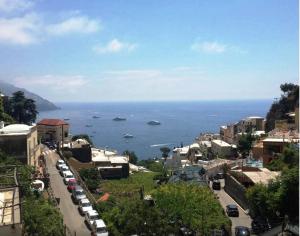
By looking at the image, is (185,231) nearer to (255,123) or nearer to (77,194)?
(77,194)

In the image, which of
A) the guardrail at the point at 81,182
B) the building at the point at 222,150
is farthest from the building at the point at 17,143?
→ the building at the point at 222,150

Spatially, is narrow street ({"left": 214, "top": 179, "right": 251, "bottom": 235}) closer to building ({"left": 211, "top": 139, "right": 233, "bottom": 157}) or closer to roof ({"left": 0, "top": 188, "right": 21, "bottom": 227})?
roof ({"left": 0, "top": 188, "right": 21, "bottom": 227})

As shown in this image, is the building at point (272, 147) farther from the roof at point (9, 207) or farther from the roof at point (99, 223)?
the roof at point (9, 207)

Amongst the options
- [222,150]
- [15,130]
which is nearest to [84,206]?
[15,130]

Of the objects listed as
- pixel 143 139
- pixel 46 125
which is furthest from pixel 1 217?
pixel 143 139

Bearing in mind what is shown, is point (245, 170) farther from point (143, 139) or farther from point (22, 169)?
point (143, 139)
